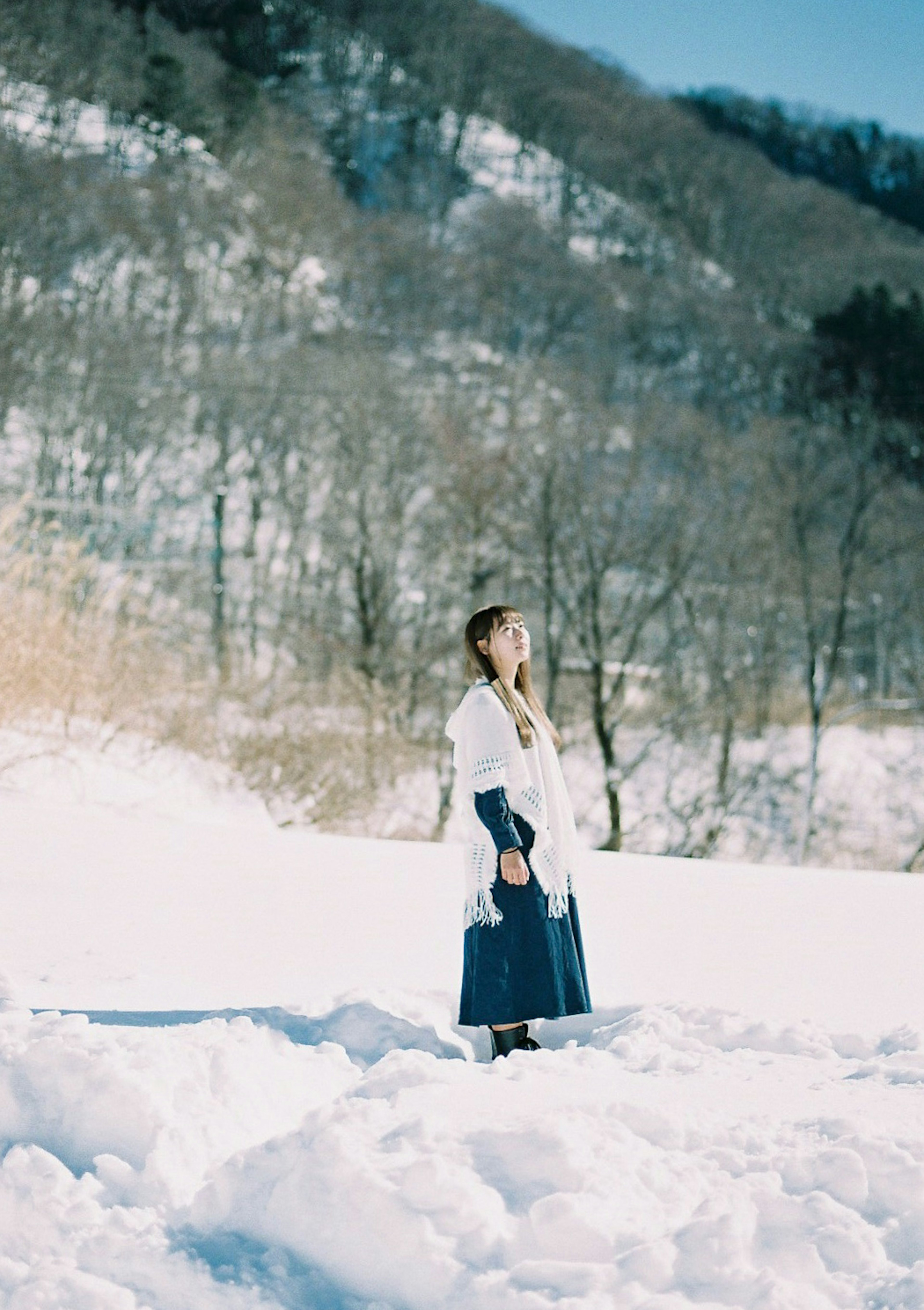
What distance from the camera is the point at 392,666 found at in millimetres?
28062

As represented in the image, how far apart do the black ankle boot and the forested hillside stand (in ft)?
17.5

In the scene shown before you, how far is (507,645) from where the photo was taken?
150 inches

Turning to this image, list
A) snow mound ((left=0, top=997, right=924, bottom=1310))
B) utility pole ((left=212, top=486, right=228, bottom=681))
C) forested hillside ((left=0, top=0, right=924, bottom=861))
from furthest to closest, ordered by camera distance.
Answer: forested hillside ((left=0, top=0, right=924, bottom=861)) → utility pole ((left=212, top=486, right=228, bottom=681)) → snow mound ((left=0, top=997, right=924, bottom=1310))

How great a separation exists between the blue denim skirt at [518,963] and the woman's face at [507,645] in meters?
0.47

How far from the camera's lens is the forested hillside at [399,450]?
24422 mm

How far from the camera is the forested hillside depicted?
80.1ft

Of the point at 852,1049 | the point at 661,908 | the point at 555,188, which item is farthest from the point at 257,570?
the point at 555,188

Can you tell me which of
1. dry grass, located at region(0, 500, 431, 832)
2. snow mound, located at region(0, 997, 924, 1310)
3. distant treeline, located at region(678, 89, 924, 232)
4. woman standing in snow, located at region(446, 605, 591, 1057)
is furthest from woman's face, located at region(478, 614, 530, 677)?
distant treeline, located at region(678, 89, 924, 232)

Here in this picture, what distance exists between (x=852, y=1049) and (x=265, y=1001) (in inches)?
74.2

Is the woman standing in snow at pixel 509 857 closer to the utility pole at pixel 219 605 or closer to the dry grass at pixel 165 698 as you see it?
the dry grass at pixel 165 698

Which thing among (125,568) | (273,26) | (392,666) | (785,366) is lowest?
(392,666)

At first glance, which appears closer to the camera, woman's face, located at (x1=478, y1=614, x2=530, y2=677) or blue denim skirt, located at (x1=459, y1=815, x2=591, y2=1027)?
blue denim skirt, located at (x1=459, y1=815, x2=591, y2=1027)

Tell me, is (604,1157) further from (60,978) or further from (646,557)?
(646,557)

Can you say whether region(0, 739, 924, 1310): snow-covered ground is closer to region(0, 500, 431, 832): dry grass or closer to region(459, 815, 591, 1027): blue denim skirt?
region(459, 815, 591, 1027): blue denim skirt
